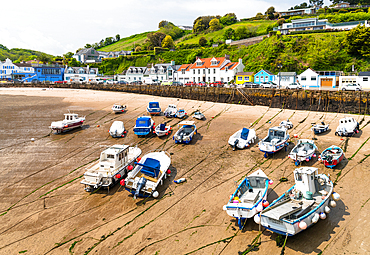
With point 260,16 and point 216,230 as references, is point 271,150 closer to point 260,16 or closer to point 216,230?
point 216,230

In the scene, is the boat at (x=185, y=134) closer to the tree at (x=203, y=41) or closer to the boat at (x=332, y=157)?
the boat at (x=332, y=157)

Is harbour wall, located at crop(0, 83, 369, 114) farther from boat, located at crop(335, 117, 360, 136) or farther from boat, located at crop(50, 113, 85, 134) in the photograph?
boat, located at crop(50, 113, 85, 134)

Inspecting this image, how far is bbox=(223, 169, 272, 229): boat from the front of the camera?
1082 centimetres

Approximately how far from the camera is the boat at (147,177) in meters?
13.4

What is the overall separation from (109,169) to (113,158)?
2.55 feet

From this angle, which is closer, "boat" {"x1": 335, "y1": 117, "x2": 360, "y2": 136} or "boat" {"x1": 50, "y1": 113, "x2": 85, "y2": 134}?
"boat" {"x1": 335, "y1": 117, "x2": 360, "y2": 136}

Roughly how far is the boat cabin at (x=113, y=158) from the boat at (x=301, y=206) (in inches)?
342

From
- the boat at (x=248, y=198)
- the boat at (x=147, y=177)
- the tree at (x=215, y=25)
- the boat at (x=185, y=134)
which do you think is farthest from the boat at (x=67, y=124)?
the tree at (x=215, y=25)

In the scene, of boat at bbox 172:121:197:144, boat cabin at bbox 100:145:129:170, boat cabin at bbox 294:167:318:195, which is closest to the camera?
boat cabin at bbox 294:167:318:195

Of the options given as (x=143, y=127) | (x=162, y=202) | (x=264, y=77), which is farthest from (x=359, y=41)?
(x=162, y=202)

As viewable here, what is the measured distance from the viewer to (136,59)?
91188mm

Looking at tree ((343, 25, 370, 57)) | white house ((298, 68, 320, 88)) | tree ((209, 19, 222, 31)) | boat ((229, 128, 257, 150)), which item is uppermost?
tree ((209, 19, 222, 31))

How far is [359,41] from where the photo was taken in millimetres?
48031

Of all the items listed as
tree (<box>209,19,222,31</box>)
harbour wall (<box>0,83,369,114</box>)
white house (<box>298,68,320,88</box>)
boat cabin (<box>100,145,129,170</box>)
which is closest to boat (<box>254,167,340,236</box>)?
boat cabin (<box>100,145,129,170</box>)
